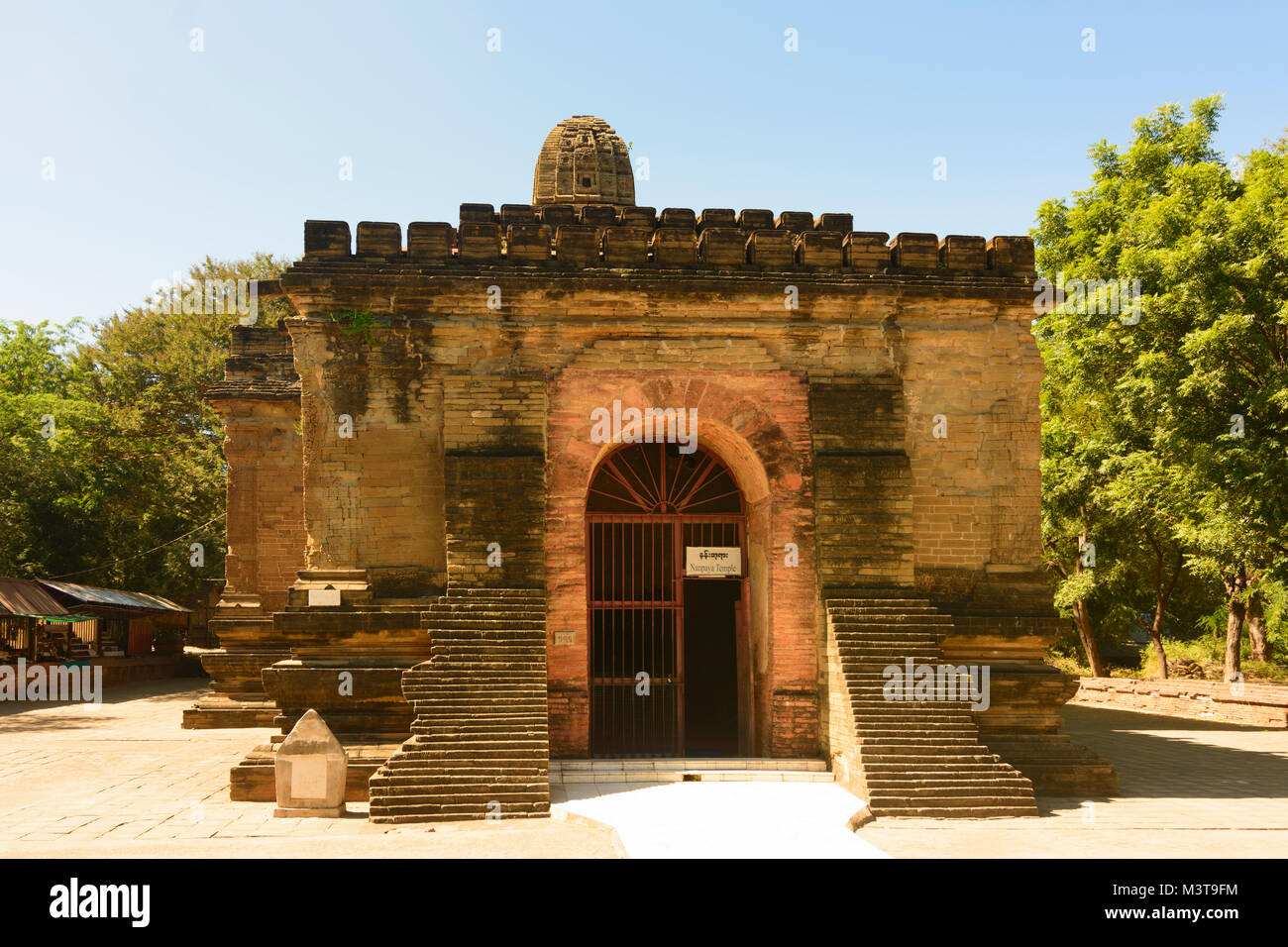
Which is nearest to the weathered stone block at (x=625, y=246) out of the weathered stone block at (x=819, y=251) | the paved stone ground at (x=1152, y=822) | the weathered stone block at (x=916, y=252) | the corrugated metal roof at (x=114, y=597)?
the weathered stone block at (x=819, y=251)

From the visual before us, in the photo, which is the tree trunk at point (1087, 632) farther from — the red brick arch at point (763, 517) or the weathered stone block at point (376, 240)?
the weathered stone block at point (376, 240)

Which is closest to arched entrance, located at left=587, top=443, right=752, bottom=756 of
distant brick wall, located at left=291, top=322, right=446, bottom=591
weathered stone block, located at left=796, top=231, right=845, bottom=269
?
distant brick wall, located at left=291, top=322, right=446, bottom=591

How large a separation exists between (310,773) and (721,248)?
6591mm

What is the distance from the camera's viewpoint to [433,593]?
1055cm

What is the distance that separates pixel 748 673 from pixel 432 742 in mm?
3920

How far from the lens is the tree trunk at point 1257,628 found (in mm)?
22781

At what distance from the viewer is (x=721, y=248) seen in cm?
1123

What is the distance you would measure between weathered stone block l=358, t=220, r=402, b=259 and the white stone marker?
15.5 ft

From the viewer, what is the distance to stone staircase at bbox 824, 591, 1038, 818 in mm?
9289

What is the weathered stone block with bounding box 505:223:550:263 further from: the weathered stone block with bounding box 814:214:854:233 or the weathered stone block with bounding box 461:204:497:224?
the weathered stone block with bounding box 814:214:854:233

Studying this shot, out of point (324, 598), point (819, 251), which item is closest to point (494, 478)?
point (324, 598)

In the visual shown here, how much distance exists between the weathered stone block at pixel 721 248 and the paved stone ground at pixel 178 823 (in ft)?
19.4

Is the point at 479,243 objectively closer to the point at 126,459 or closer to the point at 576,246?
the point at 576,246
